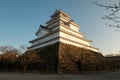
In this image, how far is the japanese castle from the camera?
3219 centimetres

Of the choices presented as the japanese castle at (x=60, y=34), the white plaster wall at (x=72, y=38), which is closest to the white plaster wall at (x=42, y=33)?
the japanese castle at (x=60, y=34)

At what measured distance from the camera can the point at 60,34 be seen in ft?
104

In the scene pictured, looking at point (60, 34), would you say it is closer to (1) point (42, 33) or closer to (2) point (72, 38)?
(2) point (72, 38)

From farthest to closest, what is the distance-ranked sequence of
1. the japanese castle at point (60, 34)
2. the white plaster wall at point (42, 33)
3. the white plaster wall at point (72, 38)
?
the white plaster wall at point (42, 33) → the white plaster wall at point (72, 38) → the japanese castle at point (60, 34)

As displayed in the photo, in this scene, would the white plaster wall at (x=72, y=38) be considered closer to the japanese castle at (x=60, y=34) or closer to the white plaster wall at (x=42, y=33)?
the japanese castle at (x=60, y=34)

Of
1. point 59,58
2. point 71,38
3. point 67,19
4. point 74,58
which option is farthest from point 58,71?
point 67,19

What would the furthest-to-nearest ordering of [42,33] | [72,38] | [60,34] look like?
1. [42,33]
2. [72,38]
3. [60,34]

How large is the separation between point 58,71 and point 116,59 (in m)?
18.0

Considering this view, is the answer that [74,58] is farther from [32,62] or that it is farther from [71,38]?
[32,62]

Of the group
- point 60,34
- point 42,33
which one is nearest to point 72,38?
point 60,34

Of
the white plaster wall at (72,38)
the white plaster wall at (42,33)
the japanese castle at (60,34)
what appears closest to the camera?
the japanese castle at (60,34)

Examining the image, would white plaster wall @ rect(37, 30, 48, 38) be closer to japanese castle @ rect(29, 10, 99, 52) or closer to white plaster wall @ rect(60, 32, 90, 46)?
japanese castle @ rect(29, 10, 99, 52)

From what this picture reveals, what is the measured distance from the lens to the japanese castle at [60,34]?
106 ft

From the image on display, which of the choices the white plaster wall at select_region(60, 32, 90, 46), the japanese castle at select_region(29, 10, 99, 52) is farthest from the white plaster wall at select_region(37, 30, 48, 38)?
the white plaster wall at select_region(60, 32, 90, 46)
